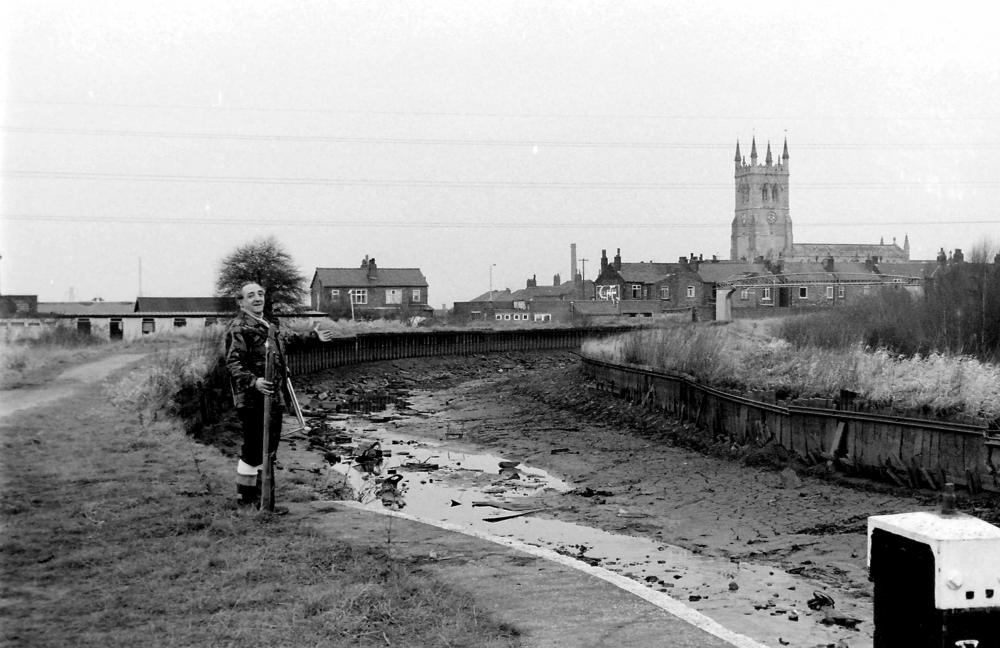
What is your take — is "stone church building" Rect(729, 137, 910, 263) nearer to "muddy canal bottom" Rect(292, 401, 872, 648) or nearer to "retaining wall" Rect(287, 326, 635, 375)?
"retaining wall" Rect(287, 326, 635, 375)

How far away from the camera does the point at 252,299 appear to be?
1012cm

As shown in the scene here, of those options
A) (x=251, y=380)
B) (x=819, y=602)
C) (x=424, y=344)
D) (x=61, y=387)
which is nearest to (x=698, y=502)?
(x=819, y=602)

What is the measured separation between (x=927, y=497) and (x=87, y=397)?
48.7ft

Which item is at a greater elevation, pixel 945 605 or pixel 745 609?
pixel 945 605

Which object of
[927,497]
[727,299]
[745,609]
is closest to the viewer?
[745,609]

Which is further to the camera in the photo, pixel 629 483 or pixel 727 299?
pixel 727 299

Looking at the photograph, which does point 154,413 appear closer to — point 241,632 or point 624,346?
point 241,632

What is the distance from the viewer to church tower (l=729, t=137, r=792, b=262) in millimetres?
191625

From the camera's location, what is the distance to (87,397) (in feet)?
60.4

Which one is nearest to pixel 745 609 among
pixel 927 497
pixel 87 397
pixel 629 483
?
pixel 927 497

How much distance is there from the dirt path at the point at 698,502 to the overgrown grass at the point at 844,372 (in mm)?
1924

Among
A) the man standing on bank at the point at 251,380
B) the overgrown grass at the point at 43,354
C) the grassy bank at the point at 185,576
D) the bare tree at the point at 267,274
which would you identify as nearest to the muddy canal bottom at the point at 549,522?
the grassy bank at the point at 185,576

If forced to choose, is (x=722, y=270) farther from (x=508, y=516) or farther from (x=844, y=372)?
(x=508, y=516)

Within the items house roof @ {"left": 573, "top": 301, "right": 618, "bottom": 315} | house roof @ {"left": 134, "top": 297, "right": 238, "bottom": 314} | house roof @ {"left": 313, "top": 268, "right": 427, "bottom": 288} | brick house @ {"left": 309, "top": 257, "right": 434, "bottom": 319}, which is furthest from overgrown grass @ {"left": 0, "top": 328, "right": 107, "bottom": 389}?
house roof @ {"left": 573, "top": 301, "right": 618, "bottom": 315}
